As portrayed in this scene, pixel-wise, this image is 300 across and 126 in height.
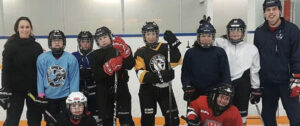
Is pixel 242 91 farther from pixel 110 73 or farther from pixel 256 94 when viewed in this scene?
pixel 110 73

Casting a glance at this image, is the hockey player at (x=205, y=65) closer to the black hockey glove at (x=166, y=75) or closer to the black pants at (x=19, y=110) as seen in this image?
the black hockey glove at (x=166, y=75)

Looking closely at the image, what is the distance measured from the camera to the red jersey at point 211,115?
2.22 meters

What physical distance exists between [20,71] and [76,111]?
0.58m

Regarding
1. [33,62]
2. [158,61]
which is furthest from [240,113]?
[33,62]

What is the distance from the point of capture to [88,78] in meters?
2.57

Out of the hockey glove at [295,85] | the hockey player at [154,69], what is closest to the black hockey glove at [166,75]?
the hockey player at [154,69]

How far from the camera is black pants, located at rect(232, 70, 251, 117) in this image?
2330 mm

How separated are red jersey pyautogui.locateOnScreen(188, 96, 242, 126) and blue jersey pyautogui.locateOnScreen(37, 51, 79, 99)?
937 mm

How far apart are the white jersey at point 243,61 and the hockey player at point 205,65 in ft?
0.31

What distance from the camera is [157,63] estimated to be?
2459 mm

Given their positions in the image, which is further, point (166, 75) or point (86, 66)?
point (86, 66)

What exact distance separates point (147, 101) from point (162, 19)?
15.1ft

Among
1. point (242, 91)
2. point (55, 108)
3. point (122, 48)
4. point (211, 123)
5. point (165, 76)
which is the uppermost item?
point (122, 48)

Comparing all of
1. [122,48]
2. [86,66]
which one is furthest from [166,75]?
[86,66]
